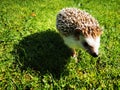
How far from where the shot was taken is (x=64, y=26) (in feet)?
18.2

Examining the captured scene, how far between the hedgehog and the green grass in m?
0.54

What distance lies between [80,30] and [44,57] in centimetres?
106

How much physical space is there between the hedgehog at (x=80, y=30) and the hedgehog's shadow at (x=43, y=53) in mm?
458

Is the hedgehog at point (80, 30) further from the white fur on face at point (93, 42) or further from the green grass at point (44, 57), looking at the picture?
the green grass at point (44, 57)

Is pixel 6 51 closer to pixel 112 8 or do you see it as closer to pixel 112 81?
pixel 112 81

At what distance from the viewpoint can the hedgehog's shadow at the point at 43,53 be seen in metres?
5.36

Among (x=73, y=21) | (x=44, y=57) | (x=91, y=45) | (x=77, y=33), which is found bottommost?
(x=44, y=57)

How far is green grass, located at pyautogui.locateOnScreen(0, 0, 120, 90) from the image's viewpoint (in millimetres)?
5055

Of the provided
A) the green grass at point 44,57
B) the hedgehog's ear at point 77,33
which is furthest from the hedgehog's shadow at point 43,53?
the hedgehog's ear at point 77,33

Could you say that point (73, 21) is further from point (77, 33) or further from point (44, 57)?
point (44, 57)

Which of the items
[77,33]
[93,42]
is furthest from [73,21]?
[93,42]

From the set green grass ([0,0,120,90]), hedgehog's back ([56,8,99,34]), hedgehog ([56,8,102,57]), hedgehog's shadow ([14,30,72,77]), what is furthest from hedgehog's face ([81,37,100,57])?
hedgehog's shadow ([14,30,72,77])

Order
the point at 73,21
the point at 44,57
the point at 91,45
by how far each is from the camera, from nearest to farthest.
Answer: the point at 91,45
the point at 73,21
the point at 44,57

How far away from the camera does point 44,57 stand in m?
5.64
